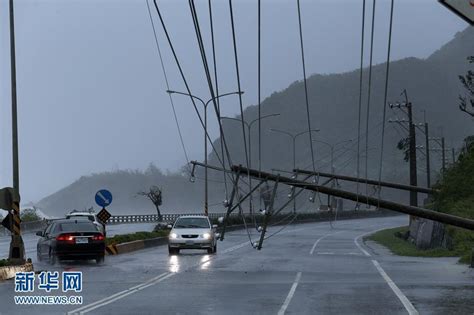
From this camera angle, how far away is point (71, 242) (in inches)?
1173

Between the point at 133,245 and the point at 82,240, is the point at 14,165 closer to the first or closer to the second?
the point at 82,240

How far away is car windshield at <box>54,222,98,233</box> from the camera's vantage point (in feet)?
100

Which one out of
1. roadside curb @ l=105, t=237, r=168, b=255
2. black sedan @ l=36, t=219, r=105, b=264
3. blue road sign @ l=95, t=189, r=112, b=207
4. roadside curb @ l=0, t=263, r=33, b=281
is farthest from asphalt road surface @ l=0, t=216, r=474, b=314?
blue road sign @ l=95, t=189, r=112, b=207

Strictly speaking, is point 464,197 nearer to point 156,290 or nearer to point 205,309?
point 156,290

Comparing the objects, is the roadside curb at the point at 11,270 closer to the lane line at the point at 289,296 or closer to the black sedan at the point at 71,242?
the black sedan at the point at 71,242

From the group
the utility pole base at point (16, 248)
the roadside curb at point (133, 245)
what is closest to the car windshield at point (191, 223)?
the roadside curb at point (133, 245)

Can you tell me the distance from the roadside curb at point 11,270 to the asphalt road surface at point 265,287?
1014mm

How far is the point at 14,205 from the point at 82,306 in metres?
10.8

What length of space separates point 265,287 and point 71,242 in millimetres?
10752

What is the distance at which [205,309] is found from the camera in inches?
632

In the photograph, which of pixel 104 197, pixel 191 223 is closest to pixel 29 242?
pixel 191 223

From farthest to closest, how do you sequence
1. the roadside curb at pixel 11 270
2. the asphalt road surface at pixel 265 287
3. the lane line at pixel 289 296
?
1. the roadside curb at pixel 11 270
2. the asphalt road surface at pixel 265 287
3. the lane line at pixel 289 296

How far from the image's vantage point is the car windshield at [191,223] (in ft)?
131

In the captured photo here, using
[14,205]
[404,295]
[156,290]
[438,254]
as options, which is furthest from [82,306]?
[438,254]
